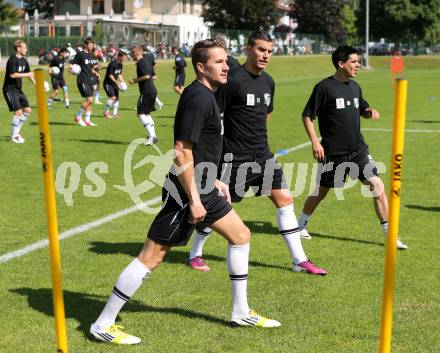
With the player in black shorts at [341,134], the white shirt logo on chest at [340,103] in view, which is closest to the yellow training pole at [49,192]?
the player in black shorts at [341,134]

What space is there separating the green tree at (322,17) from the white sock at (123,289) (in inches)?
3852

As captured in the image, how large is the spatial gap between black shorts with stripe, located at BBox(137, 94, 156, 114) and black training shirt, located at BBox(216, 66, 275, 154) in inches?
385

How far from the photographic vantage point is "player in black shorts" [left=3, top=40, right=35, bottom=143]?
16.3 metres

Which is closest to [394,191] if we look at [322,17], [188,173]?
[188,173]

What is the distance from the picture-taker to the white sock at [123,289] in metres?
5.26

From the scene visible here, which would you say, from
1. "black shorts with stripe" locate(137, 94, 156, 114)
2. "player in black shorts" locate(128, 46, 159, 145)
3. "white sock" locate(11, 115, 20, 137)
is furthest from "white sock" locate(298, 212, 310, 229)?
"white sock" locate(11, 115, 20, 137)

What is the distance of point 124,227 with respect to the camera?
352 inches

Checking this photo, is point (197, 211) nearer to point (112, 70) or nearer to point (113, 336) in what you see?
point (113, 336)

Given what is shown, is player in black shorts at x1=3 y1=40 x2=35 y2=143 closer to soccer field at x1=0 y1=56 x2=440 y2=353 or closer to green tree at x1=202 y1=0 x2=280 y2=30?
soccer field at x1=0 y1=56 x2=440 y2=353

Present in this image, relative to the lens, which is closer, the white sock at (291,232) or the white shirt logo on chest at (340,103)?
the white sock at (291,232)

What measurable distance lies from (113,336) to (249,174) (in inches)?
93.7

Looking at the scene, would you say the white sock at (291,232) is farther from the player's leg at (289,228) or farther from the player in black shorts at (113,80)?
the player in black shorts at (113,80)

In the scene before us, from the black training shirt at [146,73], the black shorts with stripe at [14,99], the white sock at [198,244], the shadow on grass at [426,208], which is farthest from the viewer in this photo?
the black training shirt at [146,73]

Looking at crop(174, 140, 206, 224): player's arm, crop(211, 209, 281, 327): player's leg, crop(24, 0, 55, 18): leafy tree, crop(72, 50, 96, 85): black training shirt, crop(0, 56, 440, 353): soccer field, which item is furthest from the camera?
crop(24, 0, 55, 18): leafy tree
